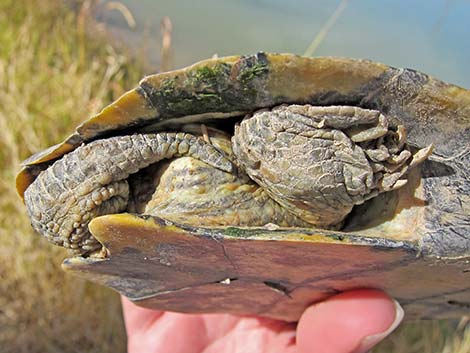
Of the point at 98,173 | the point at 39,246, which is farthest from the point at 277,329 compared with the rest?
the point at 39,246

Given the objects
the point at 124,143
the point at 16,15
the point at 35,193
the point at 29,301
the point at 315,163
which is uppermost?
→ the point at 16,15

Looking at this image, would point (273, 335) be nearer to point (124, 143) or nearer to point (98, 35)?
point (124, 143)

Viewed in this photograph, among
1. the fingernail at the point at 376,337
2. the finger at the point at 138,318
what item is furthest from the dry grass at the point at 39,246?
the fingernail at the point at 376,337

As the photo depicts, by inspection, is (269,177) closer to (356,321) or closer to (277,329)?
(356,321)

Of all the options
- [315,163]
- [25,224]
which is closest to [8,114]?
[25,224]

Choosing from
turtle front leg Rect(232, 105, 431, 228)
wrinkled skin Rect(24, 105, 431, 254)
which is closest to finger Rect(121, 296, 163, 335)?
wrinkled skin Rect(24, 105, 431, 254)

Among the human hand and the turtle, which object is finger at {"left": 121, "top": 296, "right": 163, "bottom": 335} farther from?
the turtle
